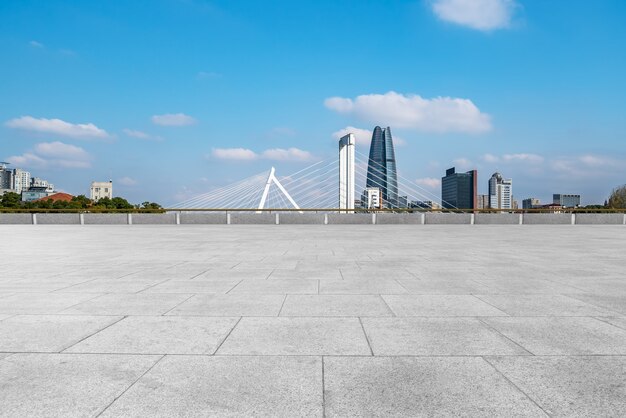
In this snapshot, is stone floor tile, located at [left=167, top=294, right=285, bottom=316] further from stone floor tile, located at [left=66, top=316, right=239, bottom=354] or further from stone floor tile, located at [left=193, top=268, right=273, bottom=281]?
stone floor tile, located at [left=193, top=268, right=273, bottom=281]

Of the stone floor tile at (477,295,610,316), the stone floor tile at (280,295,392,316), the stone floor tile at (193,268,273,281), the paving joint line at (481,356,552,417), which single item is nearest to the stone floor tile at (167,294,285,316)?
the stone floor tile at (280,295,392,316)

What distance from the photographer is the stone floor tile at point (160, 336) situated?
14.2 ft

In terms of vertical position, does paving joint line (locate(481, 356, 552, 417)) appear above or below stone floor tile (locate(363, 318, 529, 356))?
below

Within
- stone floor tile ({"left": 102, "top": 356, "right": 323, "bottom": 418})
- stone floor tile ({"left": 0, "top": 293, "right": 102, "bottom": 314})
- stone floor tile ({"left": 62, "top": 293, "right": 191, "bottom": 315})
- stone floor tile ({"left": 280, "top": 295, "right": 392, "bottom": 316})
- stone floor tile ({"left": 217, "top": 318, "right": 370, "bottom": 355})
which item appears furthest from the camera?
A: stone floor tile ({"left": 0, "top": 293, "right": 102, "bottom": 314})

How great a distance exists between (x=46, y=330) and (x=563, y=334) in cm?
594

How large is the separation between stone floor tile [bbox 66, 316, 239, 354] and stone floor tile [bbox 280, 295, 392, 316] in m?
0.96

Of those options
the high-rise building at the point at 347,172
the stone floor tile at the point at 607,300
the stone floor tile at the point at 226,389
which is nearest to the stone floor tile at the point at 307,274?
the stone floor tile at the point at 607,300

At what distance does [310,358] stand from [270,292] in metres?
3.20

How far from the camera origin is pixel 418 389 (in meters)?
3.40

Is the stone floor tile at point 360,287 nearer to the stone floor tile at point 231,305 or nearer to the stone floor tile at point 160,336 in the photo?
the stone floor tile at point 231,305

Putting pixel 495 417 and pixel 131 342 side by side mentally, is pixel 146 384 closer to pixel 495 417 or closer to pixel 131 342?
pixel 131 342

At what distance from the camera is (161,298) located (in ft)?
22.2

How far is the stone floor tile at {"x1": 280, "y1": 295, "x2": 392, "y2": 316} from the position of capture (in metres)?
5.79

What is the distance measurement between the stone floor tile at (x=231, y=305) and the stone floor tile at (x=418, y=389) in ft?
6.82
